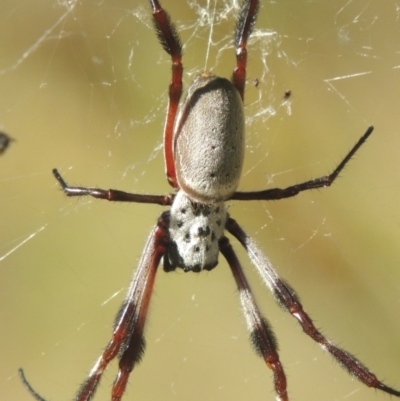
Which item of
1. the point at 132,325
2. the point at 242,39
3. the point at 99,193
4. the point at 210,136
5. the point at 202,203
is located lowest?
the point at 132,325

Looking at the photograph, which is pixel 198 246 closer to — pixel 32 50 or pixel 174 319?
pixel 174 319

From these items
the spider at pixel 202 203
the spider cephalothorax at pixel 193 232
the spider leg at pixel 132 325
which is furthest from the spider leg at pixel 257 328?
the spider leg at pixel 132 325

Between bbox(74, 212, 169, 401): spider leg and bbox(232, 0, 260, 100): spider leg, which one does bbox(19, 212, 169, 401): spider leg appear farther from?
bbox(232, 0, 260, 100): spider leg

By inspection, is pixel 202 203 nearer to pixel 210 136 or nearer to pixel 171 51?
pixel 210 136

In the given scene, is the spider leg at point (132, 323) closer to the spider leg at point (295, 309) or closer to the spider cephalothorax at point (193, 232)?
the spider cephalothorax at point (193, 232)

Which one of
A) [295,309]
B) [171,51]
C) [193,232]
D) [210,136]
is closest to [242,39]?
[171,51]

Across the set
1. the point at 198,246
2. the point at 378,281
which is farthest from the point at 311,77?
the point at 198,246

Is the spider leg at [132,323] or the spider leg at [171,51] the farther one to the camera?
the spider leg at [132,323]

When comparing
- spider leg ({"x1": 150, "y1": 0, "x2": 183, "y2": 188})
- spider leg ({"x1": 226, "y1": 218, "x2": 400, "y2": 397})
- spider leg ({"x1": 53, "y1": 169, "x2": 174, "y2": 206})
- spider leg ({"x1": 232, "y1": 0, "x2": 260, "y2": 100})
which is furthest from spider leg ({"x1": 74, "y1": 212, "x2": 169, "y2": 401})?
spider leg ({"x1": 232, "y1": 0, "x2": 260, "y2": 100})
